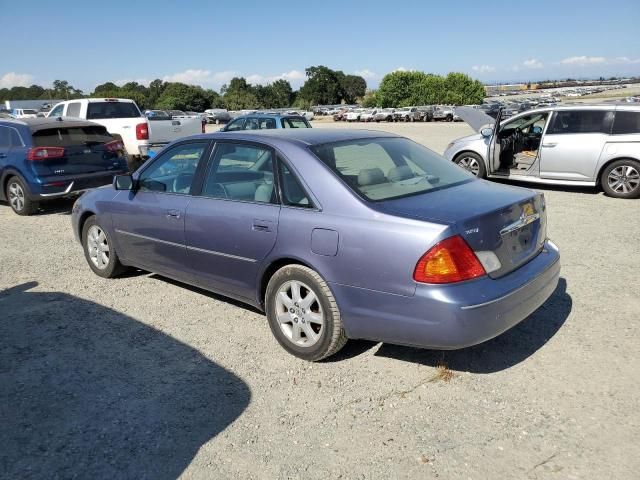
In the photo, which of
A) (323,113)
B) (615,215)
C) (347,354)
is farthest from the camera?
(323,113)

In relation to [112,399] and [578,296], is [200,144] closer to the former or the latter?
[112,399]

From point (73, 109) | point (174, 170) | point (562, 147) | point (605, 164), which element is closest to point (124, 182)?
point (174, 170)

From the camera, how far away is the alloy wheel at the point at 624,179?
9.23 m

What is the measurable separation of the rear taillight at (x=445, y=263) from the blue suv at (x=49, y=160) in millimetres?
7525

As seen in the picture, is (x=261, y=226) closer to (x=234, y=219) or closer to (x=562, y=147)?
(x=234, y=219)

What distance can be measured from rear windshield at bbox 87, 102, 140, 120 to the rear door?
1068 centimetres

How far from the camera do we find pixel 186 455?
2.86 meters

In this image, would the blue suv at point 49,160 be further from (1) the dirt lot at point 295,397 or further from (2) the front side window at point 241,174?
(2) the front side window at point 241,174

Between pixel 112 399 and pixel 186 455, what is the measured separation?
85 cm

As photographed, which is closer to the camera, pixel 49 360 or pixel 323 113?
pixel 49 360

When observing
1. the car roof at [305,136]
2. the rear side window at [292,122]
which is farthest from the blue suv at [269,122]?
the car roof at [305,136]

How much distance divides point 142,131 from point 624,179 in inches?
433

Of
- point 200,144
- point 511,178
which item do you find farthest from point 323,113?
point 200,144

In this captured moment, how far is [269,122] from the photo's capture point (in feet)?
46.7
